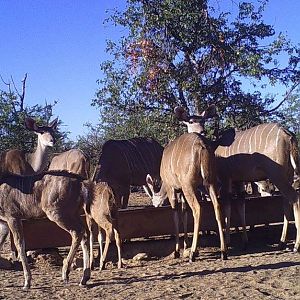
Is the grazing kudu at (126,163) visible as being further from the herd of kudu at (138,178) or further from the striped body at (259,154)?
the striped body at (259,154)

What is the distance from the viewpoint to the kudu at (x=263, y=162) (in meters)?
8.06

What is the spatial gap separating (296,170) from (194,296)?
3.22m

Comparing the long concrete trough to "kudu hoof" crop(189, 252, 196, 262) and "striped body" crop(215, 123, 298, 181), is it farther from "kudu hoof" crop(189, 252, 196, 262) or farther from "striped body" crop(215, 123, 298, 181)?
"kudu hoof" crop(189, 252, 196, 262)

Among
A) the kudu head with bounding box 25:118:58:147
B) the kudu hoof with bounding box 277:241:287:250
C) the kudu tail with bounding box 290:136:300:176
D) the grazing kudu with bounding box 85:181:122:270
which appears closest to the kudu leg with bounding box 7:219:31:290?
the grazing kudu with bounding box 85:181:122:270

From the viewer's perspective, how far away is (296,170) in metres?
8.02

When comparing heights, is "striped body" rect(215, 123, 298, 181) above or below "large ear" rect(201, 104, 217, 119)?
below

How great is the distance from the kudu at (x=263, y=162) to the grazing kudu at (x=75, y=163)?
81.3 inches

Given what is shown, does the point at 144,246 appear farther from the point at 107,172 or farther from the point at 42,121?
the point at 42,121

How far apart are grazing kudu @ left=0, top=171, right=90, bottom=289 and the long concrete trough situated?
139cm

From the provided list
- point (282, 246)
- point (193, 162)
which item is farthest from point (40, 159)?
point (282, 246)

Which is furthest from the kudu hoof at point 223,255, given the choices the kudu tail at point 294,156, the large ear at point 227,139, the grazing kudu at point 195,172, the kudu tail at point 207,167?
the large ear at point 227,139

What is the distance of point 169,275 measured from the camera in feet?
21.4

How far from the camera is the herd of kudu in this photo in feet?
20.7

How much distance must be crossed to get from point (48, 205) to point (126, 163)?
3.04m
